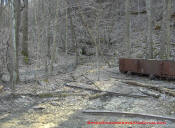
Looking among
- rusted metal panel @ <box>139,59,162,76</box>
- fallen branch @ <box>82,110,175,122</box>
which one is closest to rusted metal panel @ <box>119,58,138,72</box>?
rusted metal panel @ <box>139,59,162,76</box>

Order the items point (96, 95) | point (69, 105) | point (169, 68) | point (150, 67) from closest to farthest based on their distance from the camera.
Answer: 1. point (69, 105)
2. point (96, 95)
3. point (169, 68)
4. point (150, 67)

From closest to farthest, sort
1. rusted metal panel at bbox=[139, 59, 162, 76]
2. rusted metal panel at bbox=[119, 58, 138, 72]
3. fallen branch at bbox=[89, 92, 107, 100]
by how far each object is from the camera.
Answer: fallen branch at bbox=[89, 92, 107, 100] < rusted metal panel at bbox=[139, 59, 162, 76] < rusted metal panel at bbox=[119, 58, 138, 72]

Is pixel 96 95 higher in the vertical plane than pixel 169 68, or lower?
lower

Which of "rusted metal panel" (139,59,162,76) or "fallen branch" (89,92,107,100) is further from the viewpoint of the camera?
"rusted metal panel" (139,59,162,76)

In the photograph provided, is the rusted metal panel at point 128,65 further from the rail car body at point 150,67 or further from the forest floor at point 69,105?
the forest floor at point 69,105

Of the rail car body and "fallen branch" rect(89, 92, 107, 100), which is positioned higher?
the rail car body

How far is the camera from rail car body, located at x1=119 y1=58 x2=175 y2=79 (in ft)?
36.7

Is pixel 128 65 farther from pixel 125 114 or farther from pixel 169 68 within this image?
pixel 125 114

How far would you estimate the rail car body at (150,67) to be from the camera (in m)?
11.2

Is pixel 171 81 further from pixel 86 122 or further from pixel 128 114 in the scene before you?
pixel 86 122

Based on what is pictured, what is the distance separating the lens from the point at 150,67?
12.1 m

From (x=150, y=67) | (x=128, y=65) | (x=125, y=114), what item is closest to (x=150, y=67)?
(x=150, y=67)

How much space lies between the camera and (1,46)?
1124 cm

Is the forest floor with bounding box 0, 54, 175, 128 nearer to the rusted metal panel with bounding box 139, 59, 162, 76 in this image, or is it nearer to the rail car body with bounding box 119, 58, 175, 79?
the rail car body with bounding box 119, 58, 175, 79
